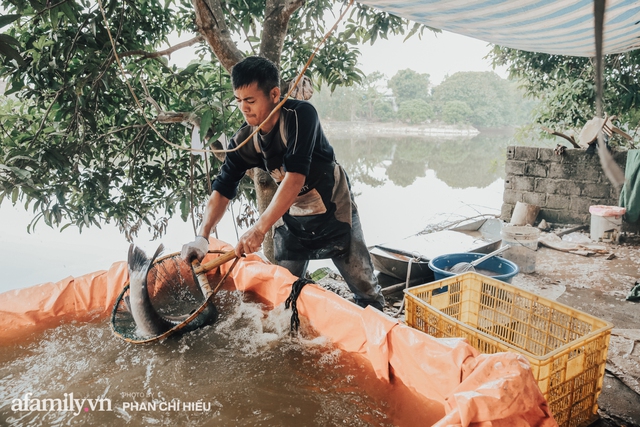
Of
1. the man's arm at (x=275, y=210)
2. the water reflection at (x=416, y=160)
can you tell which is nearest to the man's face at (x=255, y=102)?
the man's arm at (x=275, y=210)

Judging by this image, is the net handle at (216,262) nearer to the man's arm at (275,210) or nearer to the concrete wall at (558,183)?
the man's arm at (275,210)

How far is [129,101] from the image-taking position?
3.28 meters

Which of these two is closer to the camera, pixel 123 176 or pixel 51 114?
pixel 51 114

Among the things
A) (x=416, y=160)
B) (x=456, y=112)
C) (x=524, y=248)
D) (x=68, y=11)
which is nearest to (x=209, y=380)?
(x=68, y=11)

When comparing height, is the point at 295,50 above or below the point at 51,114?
above

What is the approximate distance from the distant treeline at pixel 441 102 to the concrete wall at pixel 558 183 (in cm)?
2554

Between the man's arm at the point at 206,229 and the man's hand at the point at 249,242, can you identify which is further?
the man's arm at the point at 206,229

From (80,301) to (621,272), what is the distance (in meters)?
5.10

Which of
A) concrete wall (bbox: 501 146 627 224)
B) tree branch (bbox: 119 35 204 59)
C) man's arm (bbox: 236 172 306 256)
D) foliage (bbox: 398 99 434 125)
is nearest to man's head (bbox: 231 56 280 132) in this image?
man's arm (bbox: 236 172 306 256)

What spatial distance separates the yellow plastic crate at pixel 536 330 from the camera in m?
1.63

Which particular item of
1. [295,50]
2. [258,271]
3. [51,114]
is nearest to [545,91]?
[295,50]

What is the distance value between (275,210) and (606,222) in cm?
512

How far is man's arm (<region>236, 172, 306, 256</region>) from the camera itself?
206 cm

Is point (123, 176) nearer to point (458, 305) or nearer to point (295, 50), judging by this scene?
point (295, 50)
